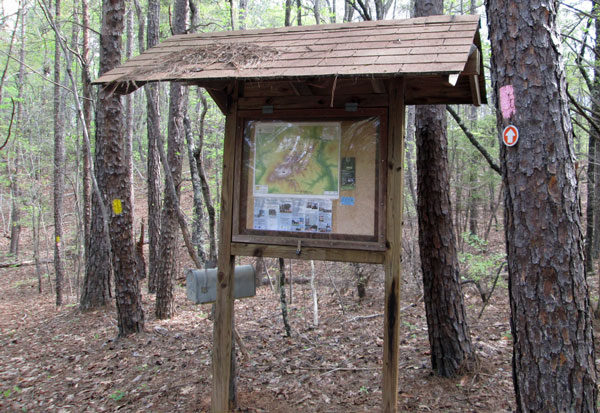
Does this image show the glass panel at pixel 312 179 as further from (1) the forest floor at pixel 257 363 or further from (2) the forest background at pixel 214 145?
(1) the forest floor at pixel 257 363

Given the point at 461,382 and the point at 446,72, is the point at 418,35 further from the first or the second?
the point at 461,382

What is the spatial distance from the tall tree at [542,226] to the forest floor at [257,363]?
4.36ft

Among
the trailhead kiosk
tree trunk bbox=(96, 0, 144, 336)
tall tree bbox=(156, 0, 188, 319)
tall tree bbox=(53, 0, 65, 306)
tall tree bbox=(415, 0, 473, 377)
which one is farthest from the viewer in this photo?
tall tree bbox=(53, 0, 65, 306)

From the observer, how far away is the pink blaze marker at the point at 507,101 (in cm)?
278

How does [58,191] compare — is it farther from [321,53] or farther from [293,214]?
[321,53]

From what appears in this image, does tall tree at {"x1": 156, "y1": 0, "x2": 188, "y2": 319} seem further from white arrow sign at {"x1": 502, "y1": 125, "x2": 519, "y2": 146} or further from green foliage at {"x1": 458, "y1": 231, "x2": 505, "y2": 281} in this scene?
white arrow sign at {"x1": 502, "y1": 125, "x2": 519, "y2": 146}

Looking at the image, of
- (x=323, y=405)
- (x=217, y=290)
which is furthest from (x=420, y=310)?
(x=217, y=290)

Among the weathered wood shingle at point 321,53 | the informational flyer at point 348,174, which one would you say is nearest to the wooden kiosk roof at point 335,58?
the weathered wood shingle at point 321,53

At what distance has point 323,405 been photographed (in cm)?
402

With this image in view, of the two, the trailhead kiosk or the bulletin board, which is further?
the bulletin board

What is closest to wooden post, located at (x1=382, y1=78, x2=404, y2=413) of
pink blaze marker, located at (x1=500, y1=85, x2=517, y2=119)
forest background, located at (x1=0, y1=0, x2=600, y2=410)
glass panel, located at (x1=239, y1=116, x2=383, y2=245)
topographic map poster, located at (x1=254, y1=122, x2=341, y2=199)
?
glass panel, located at (x1=239, y1=116, x2=383, y2=245)

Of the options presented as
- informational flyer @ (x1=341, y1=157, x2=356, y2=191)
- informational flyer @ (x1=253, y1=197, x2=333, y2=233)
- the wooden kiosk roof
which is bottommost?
informational flyer @ (x1=253, y1=197, x2=333, y2=233)

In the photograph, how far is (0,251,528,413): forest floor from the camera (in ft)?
13.6

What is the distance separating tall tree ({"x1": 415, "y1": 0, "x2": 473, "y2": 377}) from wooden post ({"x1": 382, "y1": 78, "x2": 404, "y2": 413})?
1.36m
